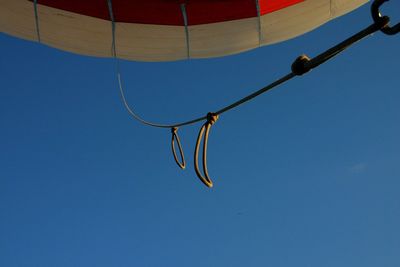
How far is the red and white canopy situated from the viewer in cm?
559

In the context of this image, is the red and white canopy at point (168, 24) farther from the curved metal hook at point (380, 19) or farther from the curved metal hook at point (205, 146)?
the curved metal hook at point (380, 19)

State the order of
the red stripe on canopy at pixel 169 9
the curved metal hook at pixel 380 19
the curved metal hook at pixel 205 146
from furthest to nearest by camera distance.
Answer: the red stripe on canopy at pixel 169 9 < the curved metal hook at pixel 205 146 < the curved metal hook at pixel 380 19

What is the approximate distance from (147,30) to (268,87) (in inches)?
123

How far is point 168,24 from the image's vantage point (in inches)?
228

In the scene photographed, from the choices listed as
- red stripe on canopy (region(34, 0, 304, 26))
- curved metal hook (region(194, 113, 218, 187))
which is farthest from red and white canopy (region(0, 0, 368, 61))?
A: curved metal hook (region(194, 113, 218, 187))

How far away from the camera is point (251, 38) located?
231 inches

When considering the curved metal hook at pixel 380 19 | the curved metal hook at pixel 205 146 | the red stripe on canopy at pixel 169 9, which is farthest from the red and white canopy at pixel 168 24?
the curved metal hook at pixel 380 19

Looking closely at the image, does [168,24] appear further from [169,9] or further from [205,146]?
[205,146]

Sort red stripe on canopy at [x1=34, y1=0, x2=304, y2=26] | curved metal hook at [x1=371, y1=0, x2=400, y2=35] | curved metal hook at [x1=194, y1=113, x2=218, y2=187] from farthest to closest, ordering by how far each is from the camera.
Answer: red stripe on canopy at [x1=34, y1=0, x2=304, y2=26]
curved metal hook at [x1=194, y1=113, x2=218, y2=187]
curved metal hook at [x1=371, y1=0, x2=400, y2=35]

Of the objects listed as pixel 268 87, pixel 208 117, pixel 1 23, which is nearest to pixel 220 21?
pixel 208 117

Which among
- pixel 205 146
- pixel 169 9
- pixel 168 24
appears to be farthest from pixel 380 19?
pixel 168 24

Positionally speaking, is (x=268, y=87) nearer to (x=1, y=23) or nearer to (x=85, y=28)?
(x=85, y=28)

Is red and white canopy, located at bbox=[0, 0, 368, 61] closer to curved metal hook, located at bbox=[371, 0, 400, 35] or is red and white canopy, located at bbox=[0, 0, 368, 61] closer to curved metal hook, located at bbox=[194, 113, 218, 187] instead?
curved metal hook, located at bbox=[194, 113, 218, 187]

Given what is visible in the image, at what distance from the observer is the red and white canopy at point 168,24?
18.3ft
